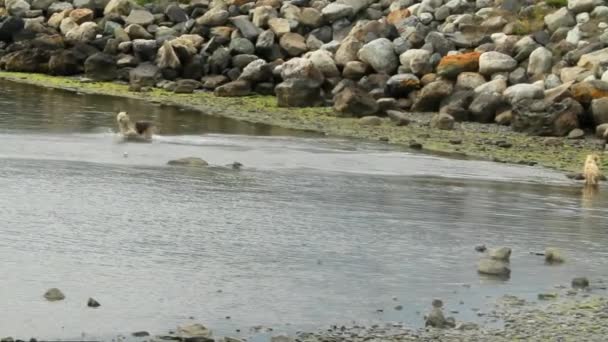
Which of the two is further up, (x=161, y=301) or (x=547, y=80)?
(x=547, y=80)

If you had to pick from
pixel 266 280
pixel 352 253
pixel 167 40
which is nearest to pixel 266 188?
pixel 352 253

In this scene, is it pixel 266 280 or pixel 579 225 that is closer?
pixel 266 280

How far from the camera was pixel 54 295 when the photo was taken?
12195 millimetres

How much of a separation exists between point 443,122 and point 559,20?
273 inches

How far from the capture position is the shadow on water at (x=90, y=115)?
2608cm

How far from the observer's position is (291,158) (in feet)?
74.1

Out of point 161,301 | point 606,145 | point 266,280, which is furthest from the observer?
point 606,145

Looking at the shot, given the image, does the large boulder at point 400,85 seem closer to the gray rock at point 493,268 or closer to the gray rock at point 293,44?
the gray rock at point 293,44

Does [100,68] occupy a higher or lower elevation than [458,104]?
lower

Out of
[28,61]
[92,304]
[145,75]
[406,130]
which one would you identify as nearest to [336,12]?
[145,75]

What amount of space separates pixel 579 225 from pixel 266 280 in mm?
5422

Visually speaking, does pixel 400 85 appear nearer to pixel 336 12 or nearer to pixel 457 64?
pixel 457 64

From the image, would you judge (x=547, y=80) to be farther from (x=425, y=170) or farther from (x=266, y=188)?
(x=266, y=188)

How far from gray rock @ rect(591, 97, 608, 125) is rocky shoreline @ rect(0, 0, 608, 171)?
29 millimetres
